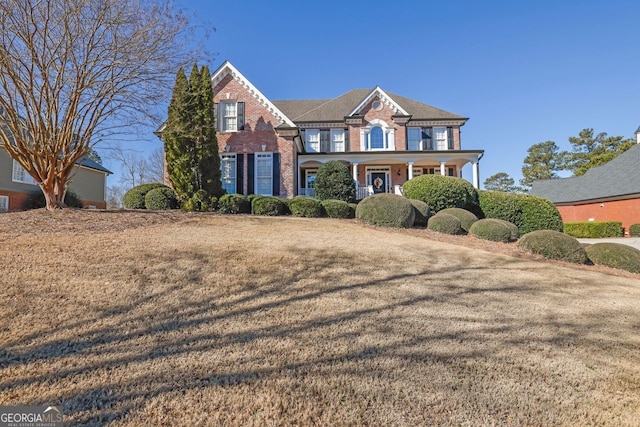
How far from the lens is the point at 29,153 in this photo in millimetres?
8555

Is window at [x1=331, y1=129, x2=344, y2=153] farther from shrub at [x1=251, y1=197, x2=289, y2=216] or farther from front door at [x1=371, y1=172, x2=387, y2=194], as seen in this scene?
shrub at [x1=251, y1=197, x2=289, y2=216]

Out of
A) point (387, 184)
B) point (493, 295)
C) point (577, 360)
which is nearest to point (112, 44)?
point (493, 295)

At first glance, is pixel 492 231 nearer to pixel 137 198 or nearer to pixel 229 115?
pixel 137 198

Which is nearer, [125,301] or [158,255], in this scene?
[125,301]

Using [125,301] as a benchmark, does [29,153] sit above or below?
above

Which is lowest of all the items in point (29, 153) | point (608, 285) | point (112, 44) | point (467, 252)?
point (608, 285)

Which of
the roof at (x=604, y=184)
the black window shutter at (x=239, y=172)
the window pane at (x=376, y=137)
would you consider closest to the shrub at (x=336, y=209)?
the black window shutter at (x=239, y=172)

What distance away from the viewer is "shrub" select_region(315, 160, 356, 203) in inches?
629

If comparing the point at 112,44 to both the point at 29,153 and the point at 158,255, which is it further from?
the point at 158,255

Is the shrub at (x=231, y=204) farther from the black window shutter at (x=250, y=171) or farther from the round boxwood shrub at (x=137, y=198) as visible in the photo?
the black window shutter at (x=250, y=171)

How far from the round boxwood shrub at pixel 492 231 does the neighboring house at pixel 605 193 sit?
15961mm

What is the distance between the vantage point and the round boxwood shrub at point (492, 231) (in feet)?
37.0

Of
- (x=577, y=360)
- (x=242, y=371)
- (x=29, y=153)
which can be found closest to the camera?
(x=242, y=371)

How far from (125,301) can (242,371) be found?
218 centimetres
